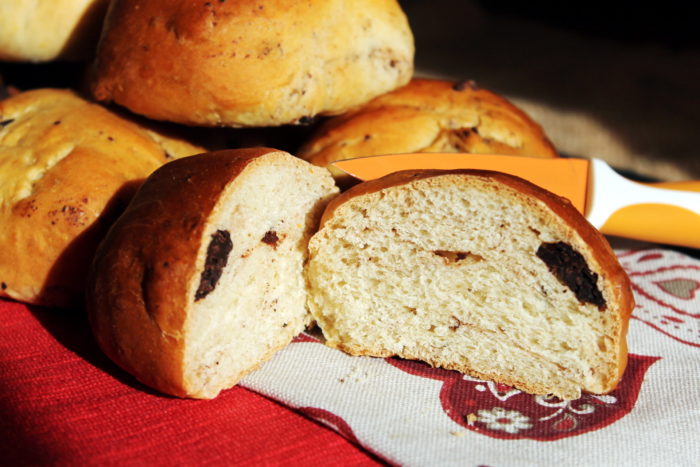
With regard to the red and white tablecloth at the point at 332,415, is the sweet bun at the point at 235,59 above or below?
above

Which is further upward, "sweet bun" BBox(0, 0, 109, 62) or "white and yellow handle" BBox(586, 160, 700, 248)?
"sweet bun" BBox(0, 0, 109, 62)

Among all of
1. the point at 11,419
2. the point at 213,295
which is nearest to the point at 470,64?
the point at 213,295

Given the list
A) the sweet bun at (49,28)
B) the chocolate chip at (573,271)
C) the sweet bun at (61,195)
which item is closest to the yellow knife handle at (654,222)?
the chocolate chip at (573,271)

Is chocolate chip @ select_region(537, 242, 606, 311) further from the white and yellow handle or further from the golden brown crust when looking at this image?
the golden brown crust

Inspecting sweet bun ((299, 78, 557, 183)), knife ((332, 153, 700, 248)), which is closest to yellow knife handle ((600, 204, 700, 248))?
knife ((332, 153, 700, 248))

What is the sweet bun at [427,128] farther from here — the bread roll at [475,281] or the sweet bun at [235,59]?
the bread roll at [475,281]

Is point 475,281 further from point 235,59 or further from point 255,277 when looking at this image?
point 235,59

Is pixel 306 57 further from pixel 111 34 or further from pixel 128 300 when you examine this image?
pixel 128 300
